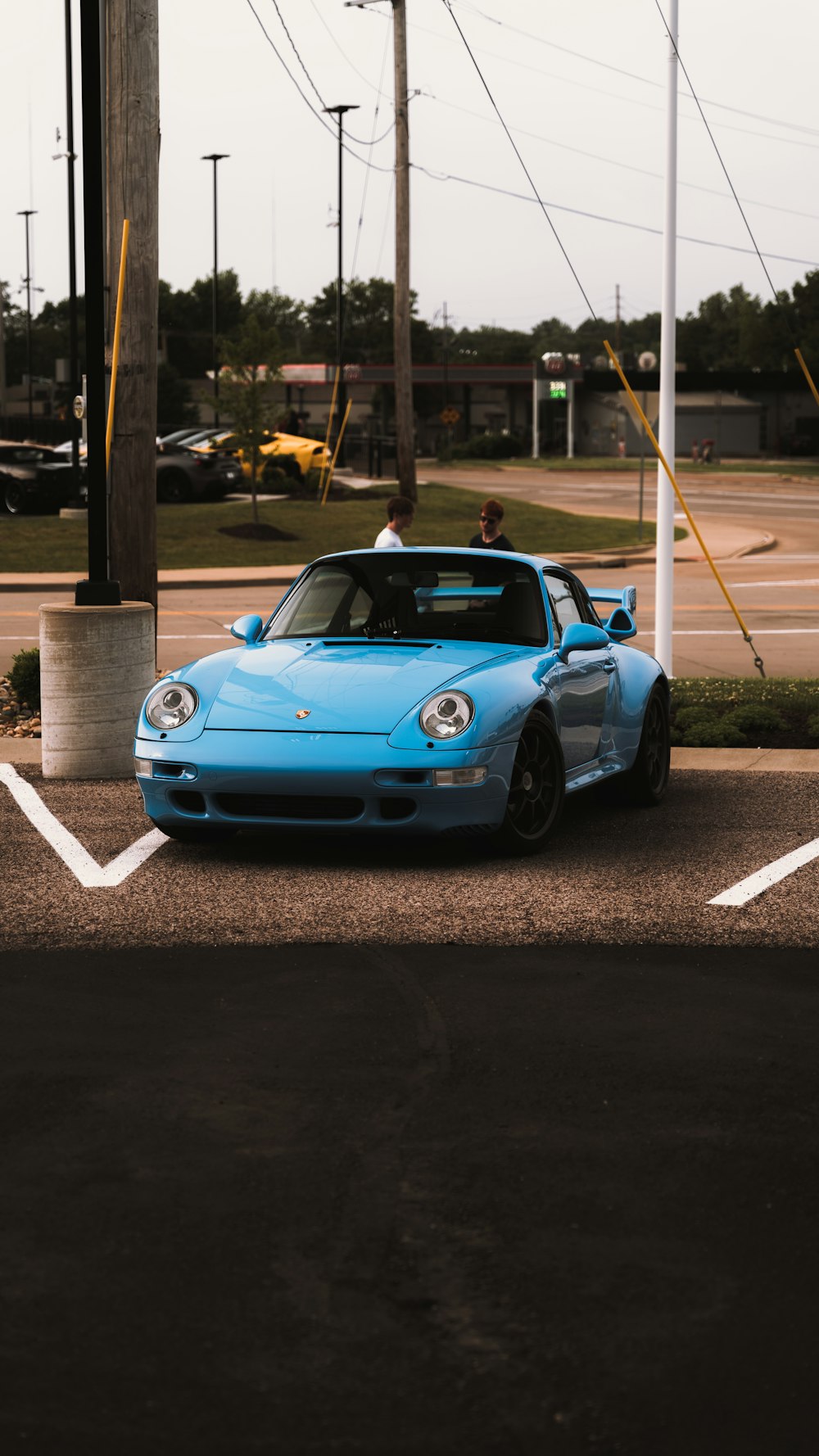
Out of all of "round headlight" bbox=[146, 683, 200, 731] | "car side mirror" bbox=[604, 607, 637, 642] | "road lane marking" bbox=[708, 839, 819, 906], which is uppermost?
"car side mirror" bbox=[604, 607, 637, 642]

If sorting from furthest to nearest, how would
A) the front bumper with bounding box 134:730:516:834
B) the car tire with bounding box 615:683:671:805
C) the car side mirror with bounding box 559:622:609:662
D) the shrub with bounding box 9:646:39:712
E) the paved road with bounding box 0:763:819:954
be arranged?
the shrub with bounding box 9:646:39:712 → the car tire with bounding box 615:683:671:805 → the car side mirror with bounding box 559:622:609:662 → the front bumper with bounding box 134:730:516:834 → the paved road with bounding box 0:763:819:954

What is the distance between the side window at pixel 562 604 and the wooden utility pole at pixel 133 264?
3615 mm

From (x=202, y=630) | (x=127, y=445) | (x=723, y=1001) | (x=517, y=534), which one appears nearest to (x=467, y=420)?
(x=517, y=534)

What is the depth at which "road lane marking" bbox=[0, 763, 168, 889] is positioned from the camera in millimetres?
7652

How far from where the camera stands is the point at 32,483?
3544 cm

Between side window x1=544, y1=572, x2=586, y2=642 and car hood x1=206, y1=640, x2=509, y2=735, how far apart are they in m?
0.50

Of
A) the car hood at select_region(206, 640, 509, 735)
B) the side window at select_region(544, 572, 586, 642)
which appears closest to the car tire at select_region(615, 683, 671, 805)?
the side window at select_region(544, 572, 586, 642)

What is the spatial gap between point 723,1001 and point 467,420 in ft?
318

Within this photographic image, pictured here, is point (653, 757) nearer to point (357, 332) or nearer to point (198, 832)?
point (198, 832)

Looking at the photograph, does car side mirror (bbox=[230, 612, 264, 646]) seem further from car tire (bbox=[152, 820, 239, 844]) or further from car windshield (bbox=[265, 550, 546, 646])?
car tire (bbox=[152, 820, 239, 844])

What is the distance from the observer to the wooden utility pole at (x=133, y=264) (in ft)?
37.8

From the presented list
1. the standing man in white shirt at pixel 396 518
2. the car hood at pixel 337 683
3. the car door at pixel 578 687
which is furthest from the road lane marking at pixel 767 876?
the standing man in white shirt at pixel 396 518

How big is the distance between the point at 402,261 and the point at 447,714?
28388 mm

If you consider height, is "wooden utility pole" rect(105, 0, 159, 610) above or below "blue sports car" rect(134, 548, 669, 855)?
above
